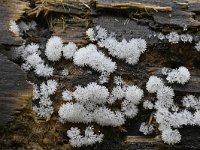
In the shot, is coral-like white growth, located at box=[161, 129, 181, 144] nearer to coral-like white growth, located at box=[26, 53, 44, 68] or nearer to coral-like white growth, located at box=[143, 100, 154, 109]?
coral-like white growth, located at box=[143, 100, 154, 109]

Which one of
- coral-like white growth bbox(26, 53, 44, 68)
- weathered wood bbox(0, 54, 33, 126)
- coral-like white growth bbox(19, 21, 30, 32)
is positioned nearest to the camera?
weathered wood bbox(0, 54, 33, 126)

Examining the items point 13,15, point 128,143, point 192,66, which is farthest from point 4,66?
point 192,66

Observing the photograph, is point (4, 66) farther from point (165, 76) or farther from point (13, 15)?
point (165, 76)

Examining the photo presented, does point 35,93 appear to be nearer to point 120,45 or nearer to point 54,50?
point 54,50

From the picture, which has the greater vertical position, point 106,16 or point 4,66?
point 106,16

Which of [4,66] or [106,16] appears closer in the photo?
[4,66]

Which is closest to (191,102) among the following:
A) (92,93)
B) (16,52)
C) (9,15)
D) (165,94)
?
(165,94)

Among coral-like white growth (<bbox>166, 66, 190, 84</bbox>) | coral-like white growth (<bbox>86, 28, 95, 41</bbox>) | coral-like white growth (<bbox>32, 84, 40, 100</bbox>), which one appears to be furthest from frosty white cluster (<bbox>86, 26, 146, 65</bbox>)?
coral-like white growth (<bbox>32, 84, 40, 100</bbox>)
